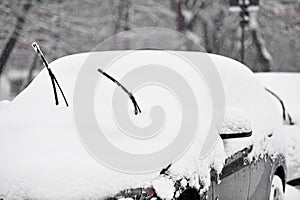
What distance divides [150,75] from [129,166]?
124cm

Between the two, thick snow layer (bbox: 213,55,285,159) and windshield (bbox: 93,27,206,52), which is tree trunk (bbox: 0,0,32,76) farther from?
thick snow layer (bbox: 213,55,285,159)

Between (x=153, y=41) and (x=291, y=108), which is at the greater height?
(x=153, y=41)

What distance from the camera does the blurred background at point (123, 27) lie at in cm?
1753

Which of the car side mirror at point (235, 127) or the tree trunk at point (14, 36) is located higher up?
the tree trunk at point (14, 36)

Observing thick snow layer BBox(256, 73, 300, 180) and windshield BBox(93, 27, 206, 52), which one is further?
windshield BBox(93, 27, 206, 52)

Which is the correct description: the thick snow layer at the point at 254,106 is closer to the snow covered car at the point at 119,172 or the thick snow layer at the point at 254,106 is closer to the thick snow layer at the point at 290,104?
the snow covered car at the point at 119,172

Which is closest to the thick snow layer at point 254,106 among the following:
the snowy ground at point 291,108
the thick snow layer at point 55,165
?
the thick snow layer at point 55,165

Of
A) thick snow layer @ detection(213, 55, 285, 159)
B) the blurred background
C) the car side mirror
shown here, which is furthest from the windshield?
the car side mirror

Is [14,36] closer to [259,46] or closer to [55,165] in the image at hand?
[259,46]

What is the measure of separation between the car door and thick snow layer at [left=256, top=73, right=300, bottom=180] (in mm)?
2570

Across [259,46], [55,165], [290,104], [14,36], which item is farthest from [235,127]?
[259,46]

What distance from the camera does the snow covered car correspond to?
2660mm

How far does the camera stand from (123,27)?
21.8 m

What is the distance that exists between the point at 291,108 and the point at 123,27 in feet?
50.4
